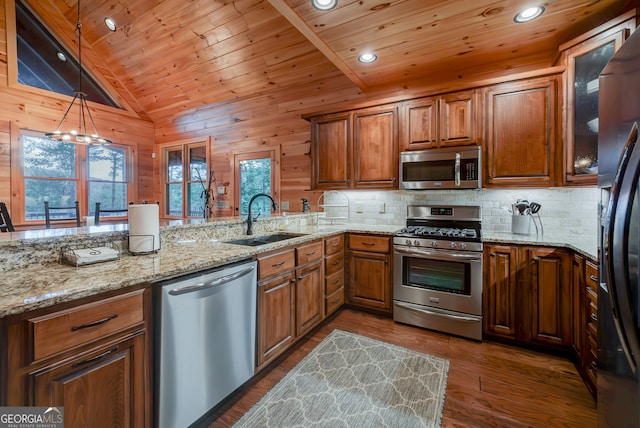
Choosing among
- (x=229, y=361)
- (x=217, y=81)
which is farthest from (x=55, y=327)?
(x=217, y=81)

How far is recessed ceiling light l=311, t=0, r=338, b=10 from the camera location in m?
2.01

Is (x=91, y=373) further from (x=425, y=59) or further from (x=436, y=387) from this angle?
(x=425, y=59)

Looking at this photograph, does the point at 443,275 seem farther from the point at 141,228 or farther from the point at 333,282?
the point at 141,228

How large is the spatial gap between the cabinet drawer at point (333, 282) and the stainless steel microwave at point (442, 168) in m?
1.20

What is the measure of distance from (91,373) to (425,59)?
3.63 m

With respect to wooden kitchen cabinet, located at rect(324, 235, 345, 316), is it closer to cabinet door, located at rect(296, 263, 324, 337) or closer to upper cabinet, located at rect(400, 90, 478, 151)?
cabinet door, located at rect(296, 263, 324, 337)

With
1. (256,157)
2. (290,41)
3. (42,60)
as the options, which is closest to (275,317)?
(256,157)

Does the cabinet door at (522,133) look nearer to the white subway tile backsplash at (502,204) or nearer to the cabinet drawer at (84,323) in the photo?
the white subway tile backsplash at (502,204)

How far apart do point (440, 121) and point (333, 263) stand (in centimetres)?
187

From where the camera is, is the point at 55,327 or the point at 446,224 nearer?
the point at 55,327

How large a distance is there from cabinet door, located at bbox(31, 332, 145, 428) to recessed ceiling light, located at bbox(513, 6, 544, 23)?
11.0ft

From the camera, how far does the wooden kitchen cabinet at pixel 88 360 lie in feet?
3.09

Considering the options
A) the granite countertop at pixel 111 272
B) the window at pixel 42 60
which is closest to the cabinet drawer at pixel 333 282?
the granite countertop at pixel 111 272

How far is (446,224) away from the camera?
3090 mm
